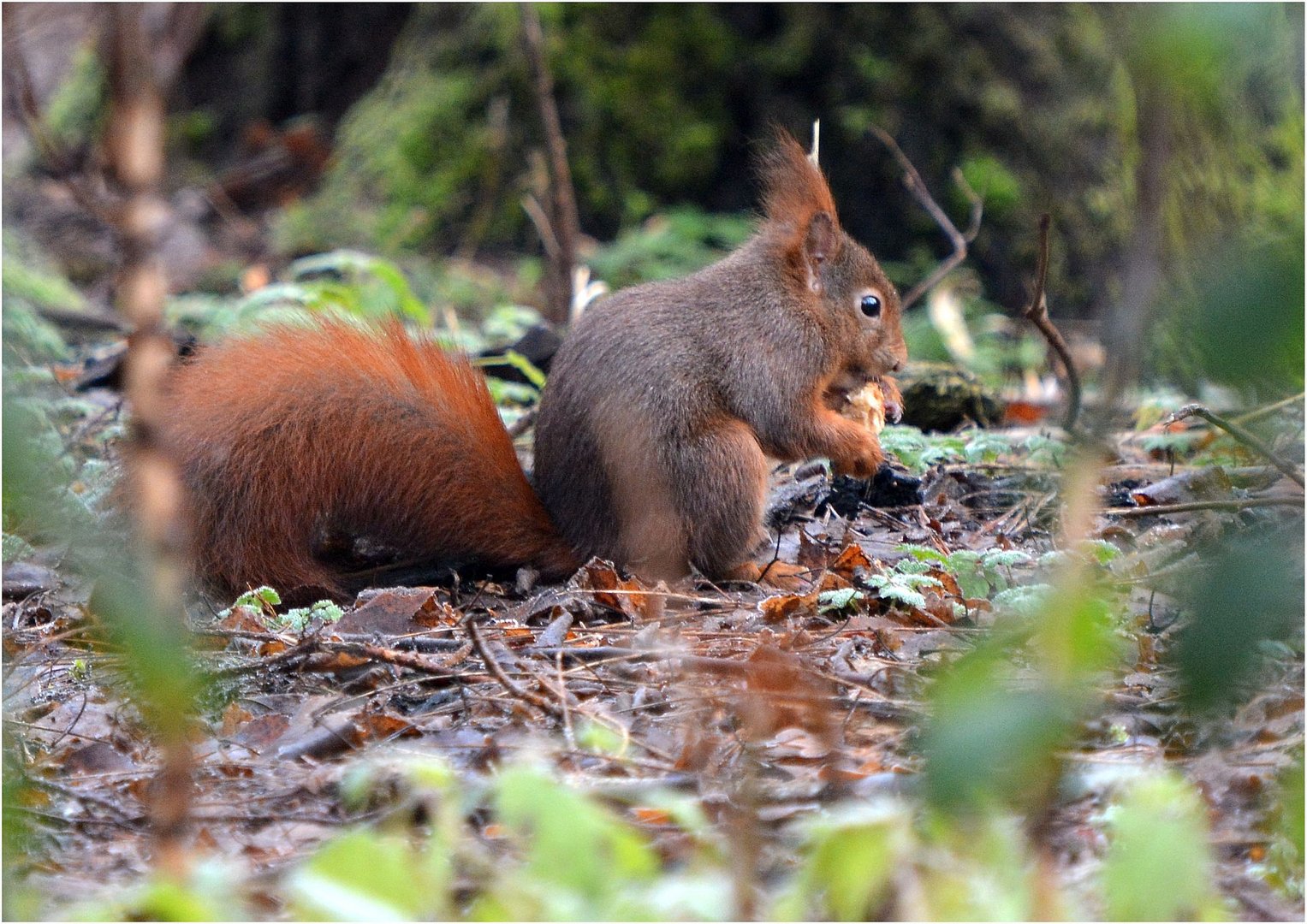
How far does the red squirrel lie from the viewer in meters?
3.06

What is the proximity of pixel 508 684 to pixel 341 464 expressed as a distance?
1137mm

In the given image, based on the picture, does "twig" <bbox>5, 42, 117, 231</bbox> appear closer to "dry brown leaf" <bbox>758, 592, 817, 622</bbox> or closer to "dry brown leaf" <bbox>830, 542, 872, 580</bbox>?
"dry brown leaf" <bbox>758, 592, 817, 622</bbox>

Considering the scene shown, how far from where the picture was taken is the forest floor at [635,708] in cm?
181

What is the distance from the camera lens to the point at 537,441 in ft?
11.6

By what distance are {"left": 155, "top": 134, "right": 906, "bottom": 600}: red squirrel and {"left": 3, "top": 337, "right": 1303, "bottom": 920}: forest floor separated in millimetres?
170

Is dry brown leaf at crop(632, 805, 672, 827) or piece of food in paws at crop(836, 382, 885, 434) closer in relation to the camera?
dry brown leaf at crop(632, 805, 672, 827)

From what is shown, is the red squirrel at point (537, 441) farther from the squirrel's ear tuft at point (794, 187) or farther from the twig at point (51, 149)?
the twig at point (51, 149)

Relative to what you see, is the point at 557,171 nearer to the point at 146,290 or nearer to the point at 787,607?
the point at 787,607

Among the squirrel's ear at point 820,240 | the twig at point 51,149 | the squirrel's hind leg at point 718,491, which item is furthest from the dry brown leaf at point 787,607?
the twig at point 51,149

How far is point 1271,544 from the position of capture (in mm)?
1218

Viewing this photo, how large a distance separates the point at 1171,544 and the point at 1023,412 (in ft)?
7.37

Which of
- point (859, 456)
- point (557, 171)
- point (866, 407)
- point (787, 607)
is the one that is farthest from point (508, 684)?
Answer: point (557, 171)

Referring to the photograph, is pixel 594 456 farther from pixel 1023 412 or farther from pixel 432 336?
pixel 1023 412

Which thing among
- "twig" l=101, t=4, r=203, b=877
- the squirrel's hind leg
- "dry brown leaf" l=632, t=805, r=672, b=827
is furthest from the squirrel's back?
"twig" l=101, t=4, r=203, b=877
